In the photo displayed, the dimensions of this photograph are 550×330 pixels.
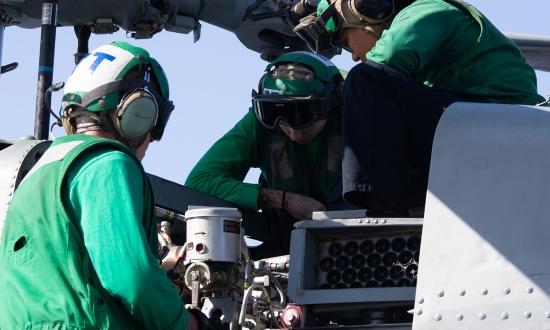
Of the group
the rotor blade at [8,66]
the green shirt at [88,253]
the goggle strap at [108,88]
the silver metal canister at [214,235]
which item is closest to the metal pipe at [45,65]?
the rotor blade at [8,66]

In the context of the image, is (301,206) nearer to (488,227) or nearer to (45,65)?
(488,227)

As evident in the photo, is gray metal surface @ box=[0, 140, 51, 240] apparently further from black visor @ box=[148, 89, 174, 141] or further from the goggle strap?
the goggle strap

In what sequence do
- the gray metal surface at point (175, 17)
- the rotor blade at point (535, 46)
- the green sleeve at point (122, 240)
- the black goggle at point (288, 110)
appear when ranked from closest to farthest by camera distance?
the green sleeve at point (122, 240), the black goggle at point (288, 110), the gray metal surface at point (175, 17), the rotor blade at point (535, 46)

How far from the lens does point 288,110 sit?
7105 mm

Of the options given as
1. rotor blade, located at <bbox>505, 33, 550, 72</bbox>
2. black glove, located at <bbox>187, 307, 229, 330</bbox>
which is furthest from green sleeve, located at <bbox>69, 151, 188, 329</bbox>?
rotor blade, located at <bbox>505, 33, 550, 72</bbox>

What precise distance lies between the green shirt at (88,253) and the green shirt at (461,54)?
5.07 ft

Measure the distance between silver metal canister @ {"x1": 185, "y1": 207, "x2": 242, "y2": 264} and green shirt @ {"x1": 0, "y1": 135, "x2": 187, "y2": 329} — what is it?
3.29 feet

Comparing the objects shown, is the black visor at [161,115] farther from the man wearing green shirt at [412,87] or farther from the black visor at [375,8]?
the black visor at [375,8]

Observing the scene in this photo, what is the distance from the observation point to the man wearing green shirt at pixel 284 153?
7082 mm

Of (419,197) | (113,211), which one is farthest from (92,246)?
(419,197)

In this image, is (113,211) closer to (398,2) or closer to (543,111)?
(543,111)

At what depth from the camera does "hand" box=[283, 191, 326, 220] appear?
695 centimetres

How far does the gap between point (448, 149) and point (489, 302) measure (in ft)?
1.87

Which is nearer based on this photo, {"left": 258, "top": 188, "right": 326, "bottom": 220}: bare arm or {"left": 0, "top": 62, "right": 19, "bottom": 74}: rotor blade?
{"left": 258, "top": 188, "right": 326, "bottom": 220}: bare arm
